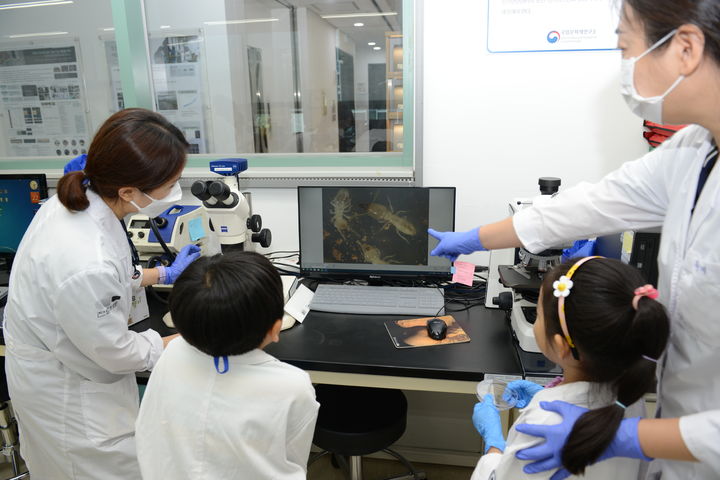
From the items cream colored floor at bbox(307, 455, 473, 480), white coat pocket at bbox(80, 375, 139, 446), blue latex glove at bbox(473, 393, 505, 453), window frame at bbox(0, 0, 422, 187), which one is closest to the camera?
blue latex glove at bbox(473, 393, 505, 453)

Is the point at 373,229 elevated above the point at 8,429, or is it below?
above

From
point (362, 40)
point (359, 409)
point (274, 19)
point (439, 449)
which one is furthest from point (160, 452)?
point (274, 19)

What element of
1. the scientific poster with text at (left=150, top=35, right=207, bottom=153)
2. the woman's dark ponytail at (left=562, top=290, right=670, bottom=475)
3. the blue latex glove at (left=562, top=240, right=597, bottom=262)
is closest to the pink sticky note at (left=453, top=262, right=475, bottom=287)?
the blue latex glove at (left=562, top=240, right=597, bottom=262)

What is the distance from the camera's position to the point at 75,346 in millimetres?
1157

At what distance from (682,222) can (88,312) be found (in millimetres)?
1279

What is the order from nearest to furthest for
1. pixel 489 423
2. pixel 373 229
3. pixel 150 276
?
pixel 489 423
pixel 150 276
pixel 373 229

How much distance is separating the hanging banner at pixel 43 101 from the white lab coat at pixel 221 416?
2.05 meters

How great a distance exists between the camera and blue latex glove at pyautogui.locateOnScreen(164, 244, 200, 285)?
5.01 feet

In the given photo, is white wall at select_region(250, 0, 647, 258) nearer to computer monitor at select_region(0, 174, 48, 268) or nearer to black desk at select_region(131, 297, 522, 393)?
black desk at select_region(131, 297, 522, 393)

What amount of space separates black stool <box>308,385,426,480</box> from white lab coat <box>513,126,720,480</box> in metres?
0.76

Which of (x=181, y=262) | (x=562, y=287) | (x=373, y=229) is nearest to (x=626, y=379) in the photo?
(x=562, y=287)

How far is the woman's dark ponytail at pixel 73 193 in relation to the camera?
111cm

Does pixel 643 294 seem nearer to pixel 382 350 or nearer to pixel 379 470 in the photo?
pixel 382 350

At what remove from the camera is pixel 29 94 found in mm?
2484
